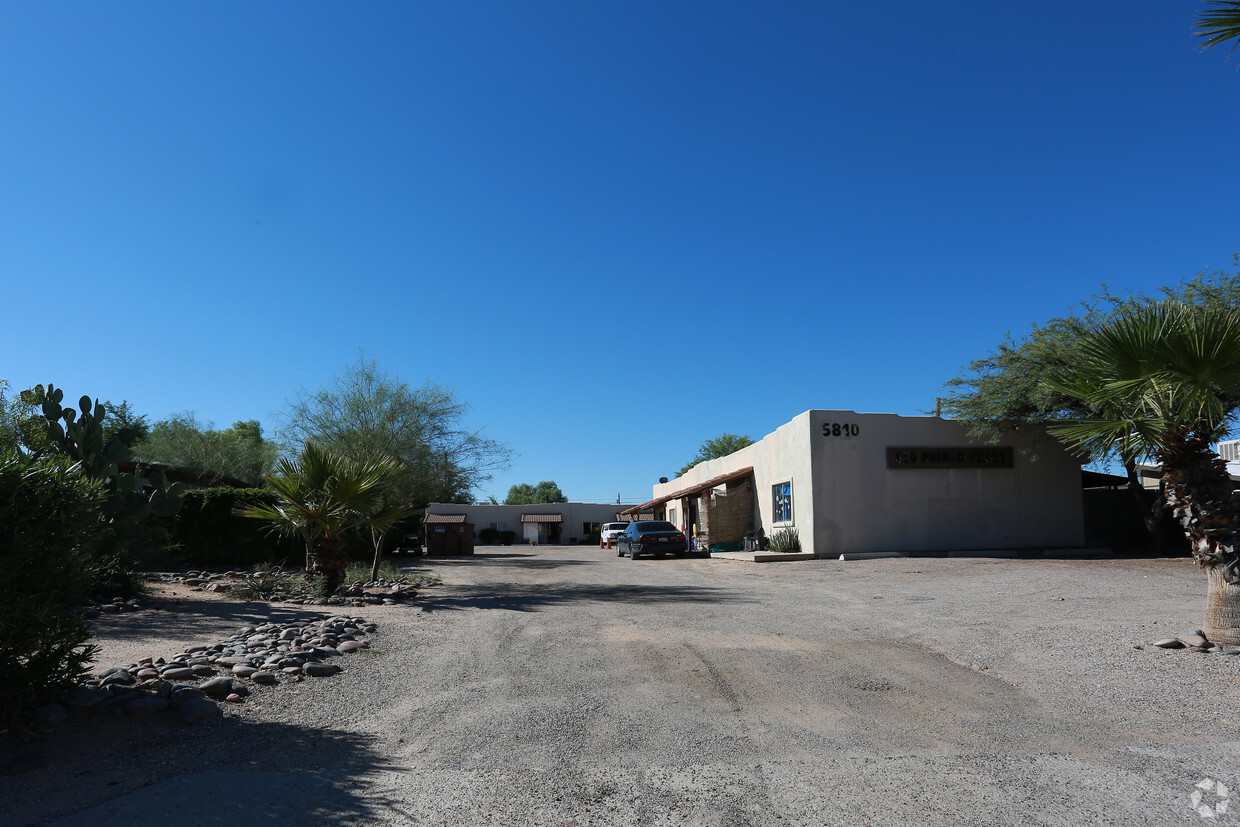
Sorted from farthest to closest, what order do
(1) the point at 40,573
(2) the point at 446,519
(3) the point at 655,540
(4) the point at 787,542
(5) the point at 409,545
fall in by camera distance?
(2) the point at 446,519 → (5) the point at 409,545 → (3) the point at 655,540 → (4) the point at 787,542 → (1) the point at 40,573

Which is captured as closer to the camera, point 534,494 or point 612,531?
point 612,531

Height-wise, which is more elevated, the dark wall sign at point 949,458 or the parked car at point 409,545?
the dark wall sign at point 949,458

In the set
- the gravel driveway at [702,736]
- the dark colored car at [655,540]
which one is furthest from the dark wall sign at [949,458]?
the gravel driveway at [702,736]

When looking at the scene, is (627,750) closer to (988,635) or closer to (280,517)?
(988,635)

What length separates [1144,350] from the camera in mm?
7324

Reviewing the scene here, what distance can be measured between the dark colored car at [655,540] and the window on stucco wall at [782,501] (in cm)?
370

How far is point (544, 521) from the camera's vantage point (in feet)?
205

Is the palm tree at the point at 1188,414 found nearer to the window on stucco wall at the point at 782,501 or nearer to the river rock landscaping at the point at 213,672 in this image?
the river rock landscaping at the point at 213,672

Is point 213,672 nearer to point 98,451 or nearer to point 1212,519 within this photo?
point 98,451

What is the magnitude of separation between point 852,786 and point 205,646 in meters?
6.28

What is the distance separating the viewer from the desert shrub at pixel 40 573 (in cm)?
436

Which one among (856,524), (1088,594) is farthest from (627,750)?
(856,524)

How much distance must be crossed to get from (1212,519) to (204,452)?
39.3 metres

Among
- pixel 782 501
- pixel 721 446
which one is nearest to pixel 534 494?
pixel 721 446
